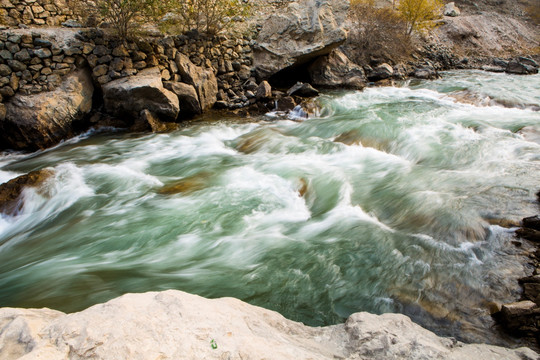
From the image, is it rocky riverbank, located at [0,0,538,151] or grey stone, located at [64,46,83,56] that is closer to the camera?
rocky riverbank, located at [0,0,538,151]

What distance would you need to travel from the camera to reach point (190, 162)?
7246 mm

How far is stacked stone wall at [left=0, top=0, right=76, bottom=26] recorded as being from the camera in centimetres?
942

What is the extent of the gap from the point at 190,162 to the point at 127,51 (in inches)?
170

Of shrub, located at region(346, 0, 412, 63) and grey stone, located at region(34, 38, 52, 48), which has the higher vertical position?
grey stone, located at region(34, 38, 52, 48)

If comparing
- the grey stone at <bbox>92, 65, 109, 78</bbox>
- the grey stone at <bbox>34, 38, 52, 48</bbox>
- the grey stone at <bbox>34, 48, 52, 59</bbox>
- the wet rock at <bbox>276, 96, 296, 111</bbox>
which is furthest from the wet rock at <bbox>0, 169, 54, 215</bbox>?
the wet rock at <bbox>276, 96, 296, 111</bbox>

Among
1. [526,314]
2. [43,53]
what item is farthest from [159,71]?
[526,314]

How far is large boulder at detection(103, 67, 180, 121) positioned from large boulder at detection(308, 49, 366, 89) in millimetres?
5485

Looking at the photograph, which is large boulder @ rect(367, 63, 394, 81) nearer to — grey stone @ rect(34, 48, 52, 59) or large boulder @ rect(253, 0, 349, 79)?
large boulder @ rect(253, 0, 349, 79)

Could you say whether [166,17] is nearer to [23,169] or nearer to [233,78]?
[233,78]

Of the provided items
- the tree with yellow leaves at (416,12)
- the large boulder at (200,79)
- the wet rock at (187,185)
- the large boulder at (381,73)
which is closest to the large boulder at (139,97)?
the large boulder at (200,79)

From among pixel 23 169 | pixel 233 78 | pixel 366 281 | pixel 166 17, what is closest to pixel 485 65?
pixel 233 78

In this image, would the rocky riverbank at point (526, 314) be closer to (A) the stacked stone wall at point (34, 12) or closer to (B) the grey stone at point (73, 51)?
(B) the grey stone at point (73, 51)

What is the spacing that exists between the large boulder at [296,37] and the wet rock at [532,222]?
9.23 m

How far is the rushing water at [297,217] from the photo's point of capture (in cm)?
337
